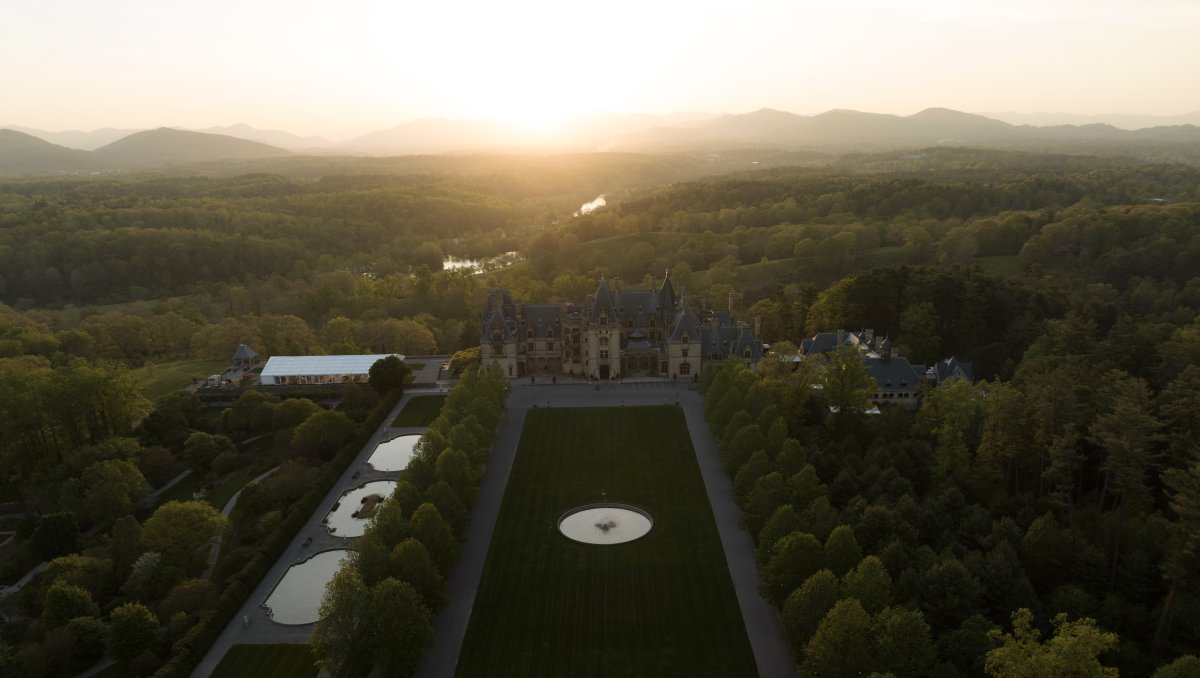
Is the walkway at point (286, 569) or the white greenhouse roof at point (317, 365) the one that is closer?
the walkway at point (286, 569)

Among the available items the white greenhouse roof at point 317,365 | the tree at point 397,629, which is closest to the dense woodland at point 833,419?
the white greenhouse roof at point 317,365

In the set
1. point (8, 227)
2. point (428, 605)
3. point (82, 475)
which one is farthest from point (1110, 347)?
point (8, 227)

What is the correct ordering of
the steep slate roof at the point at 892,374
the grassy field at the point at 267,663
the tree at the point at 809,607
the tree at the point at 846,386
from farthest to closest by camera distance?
the steep slate roof at the point at 892,374, the tree at the point at 846,386, the grassy field at the point at 267,663, the tree at the point at 809,607

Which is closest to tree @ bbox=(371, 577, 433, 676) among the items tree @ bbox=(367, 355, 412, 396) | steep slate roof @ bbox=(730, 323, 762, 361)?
tree @ bbox=(367, 355, 412, 396)

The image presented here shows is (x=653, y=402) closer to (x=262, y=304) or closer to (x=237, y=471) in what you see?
(x=237, y=471)

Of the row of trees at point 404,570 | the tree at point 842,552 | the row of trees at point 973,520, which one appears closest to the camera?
the row of trees at point 973,520

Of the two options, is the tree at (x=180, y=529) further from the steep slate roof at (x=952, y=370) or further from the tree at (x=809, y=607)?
the steep slate roof at (x=952, y=370)
